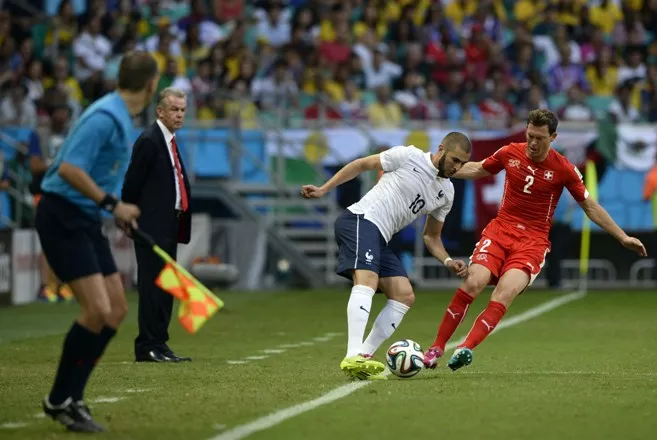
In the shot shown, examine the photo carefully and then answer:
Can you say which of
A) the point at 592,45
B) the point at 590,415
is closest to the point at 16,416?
the point at 590,415

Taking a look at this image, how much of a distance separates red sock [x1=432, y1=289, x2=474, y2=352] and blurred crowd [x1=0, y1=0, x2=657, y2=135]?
13.1m

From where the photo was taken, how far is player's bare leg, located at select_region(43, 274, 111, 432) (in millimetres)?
7938

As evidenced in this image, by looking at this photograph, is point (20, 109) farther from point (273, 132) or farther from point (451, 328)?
point (451, 328)

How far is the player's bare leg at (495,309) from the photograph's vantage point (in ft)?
35.5

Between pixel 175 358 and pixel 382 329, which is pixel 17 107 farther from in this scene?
pixel 382 329

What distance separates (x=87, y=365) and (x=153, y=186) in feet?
15.5

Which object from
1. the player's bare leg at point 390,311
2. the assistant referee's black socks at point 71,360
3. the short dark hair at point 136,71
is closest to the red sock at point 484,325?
the player's bare leg at point 390,311

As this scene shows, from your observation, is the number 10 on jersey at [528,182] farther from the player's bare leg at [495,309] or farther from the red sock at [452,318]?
the red sock at [452,318]

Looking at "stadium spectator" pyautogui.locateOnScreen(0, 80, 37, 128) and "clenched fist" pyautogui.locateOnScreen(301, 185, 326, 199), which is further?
"stadium spectator" pyautogui.locateOnScreen(0, 80, 37, 128)

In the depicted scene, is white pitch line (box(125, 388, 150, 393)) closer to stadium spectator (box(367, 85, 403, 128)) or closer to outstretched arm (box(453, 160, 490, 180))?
outstretched arm (box(453, 160, 490, 180))

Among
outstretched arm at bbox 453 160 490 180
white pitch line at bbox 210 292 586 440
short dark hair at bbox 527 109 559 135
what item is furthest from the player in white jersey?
white pitch line at bbox 210 292 586 440

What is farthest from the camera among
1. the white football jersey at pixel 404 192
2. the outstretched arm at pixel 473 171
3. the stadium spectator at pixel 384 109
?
the stadium spectator at pixel 384 109

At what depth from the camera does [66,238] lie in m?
8.03

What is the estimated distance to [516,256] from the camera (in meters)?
11.4
